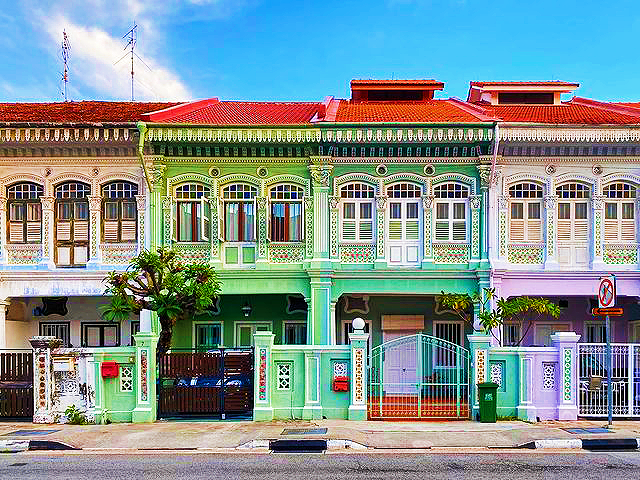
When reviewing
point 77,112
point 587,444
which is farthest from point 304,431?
point 77,112

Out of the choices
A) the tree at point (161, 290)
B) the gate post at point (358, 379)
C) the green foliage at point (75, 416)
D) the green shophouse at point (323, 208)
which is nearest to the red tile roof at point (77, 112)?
the green shophouse at point (323, 208)

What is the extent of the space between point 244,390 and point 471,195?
8784mm

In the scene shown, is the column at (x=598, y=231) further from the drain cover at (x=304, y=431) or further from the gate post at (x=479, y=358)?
the drain cover at (x=304, y=431)

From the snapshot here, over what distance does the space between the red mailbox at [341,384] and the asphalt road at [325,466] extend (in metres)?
3.39

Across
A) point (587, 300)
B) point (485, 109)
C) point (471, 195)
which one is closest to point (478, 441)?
point (471, 195)

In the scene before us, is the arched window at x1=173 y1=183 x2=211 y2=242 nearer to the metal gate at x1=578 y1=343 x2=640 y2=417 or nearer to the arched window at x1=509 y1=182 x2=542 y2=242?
the arched window at x1=509 y1=182 x2=542 y2=242

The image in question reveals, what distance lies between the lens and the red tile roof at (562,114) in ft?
68.9

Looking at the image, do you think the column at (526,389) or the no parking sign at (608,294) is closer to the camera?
the no parking sign at (608,294)

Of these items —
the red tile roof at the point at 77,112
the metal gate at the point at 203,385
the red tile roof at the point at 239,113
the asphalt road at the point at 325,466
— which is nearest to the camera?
the asphalt road at the point at 325,466

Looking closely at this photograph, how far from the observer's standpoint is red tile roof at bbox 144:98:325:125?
21.2 meters

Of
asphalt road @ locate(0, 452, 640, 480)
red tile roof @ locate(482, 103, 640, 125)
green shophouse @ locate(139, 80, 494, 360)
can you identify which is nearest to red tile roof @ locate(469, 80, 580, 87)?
red tile roof @ locate(482, 103, 640, 125)

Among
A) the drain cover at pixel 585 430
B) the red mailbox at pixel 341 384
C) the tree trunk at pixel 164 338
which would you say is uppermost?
the tree trunk at pixel 164 338

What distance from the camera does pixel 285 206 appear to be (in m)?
20.7

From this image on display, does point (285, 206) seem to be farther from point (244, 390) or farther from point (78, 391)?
point (78, 391)
